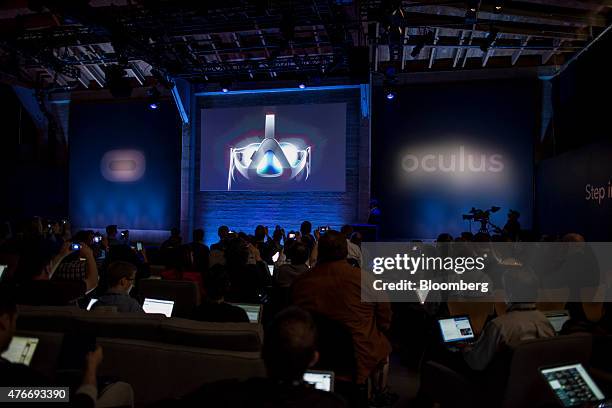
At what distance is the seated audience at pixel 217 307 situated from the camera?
9.09 feet

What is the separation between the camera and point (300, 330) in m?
1.39

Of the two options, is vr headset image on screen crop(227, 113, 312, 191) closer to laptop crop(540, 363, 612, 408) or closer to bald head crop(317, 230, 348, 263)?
bald head crop(317, 230, 348, 263)

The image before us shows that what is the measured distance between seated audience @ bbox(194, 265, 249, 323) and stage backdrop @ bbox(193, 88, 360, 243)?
28.1 feet

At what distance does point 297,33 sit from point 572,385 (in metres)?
9.47

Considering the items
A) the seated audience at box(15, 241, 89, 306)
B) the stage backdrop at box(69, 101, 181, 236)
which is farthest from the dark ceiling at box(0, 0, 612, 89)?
the seated audience at box(15, 241, 89, 306)

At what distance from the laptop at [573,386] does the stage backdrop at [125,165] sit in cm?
1133

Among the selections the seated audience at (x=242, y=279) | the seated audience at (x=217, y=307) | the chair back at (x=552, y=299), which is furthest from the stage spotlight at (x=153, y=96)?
the chair back at (x=552, y=299)

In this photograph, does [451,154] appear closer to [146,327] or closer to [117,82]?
[117,82]

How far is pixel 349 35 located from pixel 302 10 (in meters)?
1.36

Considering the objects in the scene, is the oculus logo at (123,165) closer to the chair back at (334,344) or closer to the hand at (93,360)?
the chair back at (334,344)

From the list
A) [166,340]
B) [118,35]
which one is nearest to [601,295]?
[166,340]

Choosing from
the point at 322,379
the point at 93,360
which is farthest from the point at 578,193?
the point at 93,360

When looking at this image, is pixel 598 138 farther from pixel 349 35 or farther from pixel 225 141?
pixel 225 141

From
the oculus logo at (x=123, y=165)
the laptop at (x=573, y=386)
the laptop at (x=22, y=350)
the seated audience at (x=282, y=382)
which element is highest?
the oculus logo at (x=123, y=165)
